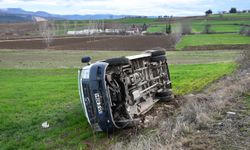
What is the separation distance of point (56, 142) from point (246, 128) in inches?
165

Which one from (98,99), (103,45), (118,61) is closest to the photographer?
(98,99)

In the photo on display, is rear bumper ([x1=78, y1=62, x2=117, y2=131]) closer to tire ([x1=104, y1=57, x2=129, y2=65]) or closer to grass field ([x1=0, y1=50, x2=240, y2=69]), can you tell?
tire ([x1=104, y1=57, x2=129, y2=65])

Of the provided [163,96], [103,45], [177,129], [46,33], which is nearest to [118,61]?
[177,129]

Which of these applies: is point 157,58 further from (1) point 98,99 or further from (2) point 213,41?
(2) point 213,41

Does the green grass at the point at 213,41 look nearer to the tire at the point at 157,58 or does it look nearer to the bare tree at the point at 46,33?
the bare tree at the point at 46,33

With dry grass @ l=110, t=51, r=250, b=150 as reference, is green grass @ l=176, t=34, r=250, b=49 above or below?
below

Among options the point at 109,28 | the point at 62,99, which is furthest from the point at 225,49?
the point at 109,28

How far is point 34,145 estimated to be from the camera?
8320mm

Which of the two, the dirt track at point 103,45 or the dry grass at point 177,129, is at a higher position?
the dry grass at point 177,129

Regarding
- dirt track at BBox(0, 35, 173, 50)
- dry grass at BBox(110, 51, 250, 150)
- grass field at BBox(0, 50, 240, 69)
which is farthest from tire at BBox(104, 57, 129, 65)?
dirt track at BBox(0, 35, 173, 50)

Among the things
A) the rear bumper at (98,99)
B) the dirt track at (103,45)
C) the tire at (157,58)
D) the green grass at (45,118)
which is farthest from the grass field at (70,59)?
the rear bumper at (98,99)

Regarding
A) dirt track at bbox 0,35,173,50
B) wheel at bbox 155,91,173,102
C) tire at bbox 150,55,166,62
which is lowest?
dirt track at bbox 0,35,173,50

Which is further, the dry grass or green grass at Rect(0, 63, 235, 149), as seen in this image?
green grass at Rect(0, 63, 235, 149)

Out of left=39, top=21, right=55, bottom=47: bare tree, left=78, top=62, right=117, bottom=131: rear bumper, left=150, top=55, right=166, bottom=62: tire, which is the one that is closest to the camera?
left=78, top=62, right=117, bottom=131: rear bumper
